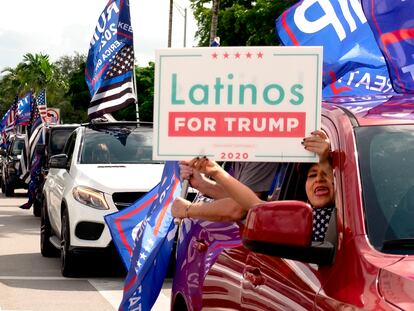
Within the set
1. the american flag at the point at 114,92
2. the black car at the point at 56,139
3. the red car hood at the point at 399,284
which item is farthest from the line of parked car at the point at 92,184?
the red car hood at the point at 399,284

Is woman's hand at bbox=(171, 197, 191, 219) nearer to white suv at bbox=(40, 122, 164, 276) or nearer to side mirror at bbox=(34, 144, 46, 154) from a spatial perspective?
white suv at bbox=(40, 122, 164, 276)

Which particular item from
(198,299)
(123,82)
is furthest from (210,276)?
(123,82)

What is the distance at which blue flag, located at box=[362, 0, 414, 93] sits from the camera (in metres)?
6.09

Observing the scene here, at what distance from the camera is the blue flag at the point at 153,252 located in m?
6.72

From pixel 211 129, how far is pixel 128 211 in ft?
14.4

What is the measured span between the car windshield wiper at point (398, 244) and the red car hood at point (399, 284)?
159 millimetres

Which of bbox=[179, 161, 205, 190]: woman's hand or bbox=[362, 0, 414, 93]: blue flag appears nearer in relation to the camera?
bbox=[179, 161, 205, 190]: woman's hand

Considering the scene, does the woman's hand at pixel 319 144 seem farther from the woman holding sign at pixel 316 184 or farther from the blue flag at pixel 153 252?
the blue flag at pixel 153 252

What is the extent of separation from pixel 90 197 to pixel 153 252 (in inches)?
178

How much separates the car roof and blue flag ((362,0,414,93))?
1.08 metres

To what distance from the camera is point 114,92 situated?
62.4 ft

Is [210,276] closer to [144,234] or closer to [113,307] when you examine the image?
[144,234]

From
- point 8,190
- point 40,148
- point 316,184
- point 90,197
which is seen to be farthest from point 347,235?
point 8,190

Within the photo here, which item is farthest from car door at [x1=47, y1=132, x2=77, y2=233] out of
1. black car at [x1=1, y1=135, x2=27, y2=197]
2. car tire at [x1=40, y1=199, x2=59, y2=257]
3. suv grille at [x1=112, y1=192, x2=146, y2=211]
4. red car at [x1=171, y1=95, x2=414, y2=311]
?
black car at [x1=1, y1=135, x2=27, y2=197]
